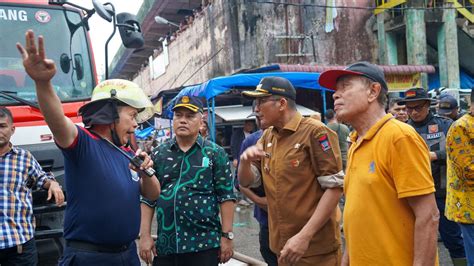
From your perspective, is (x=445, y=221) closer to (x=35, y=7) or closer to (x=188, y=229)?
(x=188, y=229)

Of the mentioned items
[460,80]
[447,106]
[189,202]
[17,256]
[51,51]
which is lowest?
[17,256]

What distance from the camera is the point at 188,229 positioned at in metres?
3.12

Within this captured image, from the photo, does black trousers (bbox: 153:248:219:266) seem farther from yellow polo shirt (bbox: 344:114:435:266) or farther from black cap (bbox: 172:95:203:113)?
yellow polo shirt (bbox: 344:114:435:266)

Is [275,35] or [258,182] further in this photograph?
[275,35]

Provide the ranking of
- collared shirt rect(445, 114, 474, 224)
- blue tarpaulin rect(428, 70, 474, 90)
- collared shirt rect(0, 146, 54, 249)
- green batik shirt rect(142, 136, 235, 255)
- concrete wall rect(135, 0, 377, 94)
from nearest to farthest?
green batik shirt rect(142, 136, 235, 255)
collared shirt rect(445, 114, 474, 224)
collared shirt rect(0, 146, 54, 249)
concrete wall rect(135, 0, 377, 94)
blue tarpaulin rect(428, 70, 474, 90)

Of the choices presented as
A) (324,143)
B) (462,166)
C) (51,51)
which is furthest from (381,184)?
(51,51)

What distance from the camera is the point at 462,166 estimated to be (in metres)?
3.46

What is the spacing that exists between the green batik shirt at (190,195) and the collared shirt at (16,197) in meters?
1.14

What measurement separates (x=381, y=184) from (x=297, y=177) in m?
0.81

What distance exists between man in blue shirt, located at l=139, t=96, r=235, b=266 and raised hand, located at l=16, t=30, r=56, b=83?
4.59 feet

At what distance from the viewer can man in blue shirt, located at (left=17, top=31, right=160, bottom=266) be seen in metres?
2.50

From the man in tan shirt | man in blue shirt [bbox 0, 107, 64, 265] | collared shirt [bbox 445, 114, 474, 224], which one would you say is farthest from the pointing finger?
collared shirt [bbox 445, 114, 474, 224]

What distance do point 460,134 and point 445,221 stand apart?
4.43ft

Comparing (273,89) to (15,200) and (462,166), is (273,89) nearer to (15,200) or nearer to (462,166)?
Result: (462,166)
